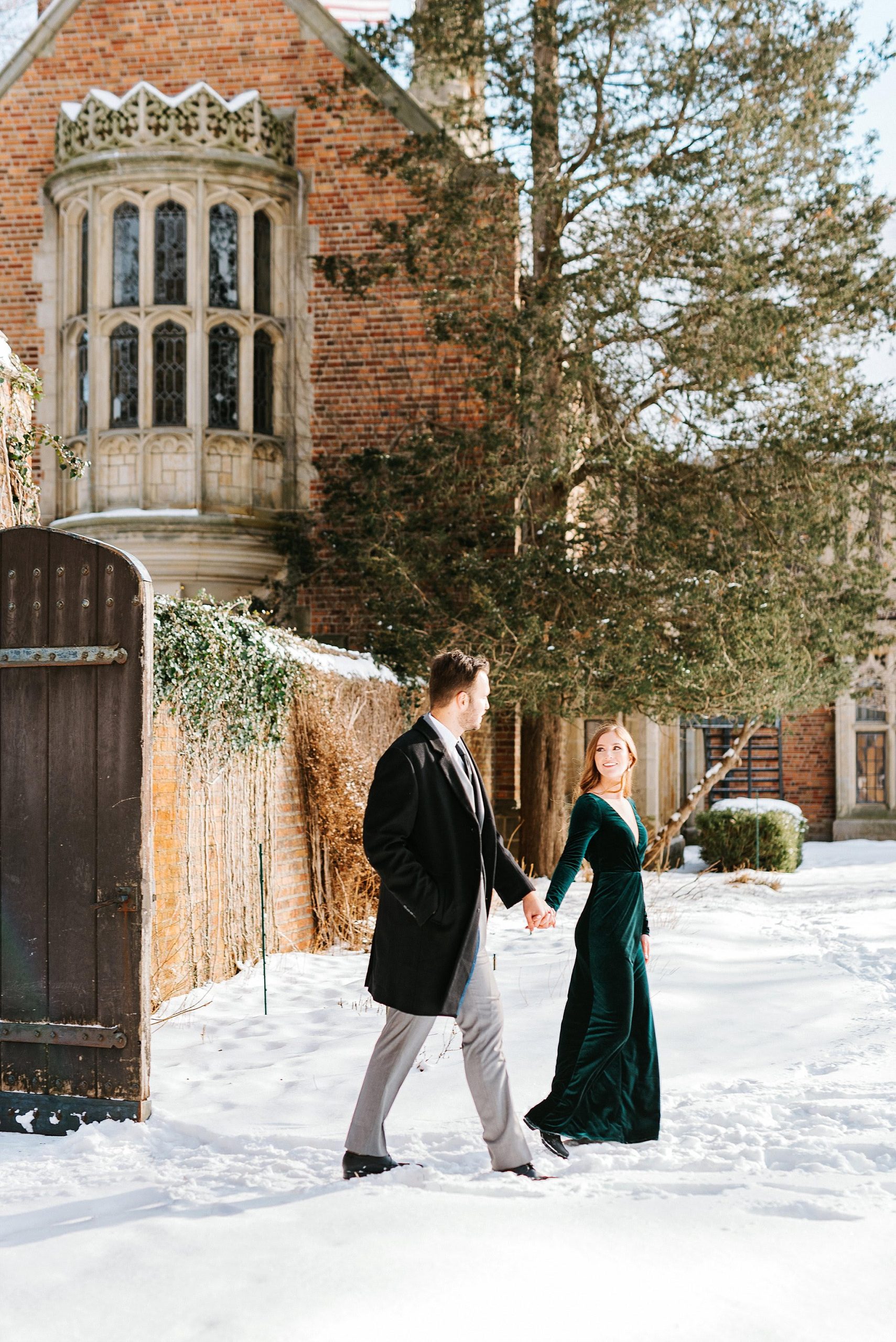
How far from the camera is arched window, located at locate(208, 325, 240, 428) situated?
1421cm

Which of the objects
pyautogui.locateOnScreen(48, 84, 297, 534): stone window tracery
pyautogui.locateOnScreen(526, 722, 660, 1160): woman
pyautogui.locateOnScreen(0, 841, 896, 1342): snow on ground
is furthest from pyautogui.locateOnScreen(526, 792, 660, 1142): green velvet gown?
pyautogui.locateOnScreen(48, 84, 297, 534): stone window tracery

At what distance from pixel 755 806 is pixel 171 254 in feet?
32.0

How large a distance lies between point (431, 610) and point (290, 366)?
149 inches

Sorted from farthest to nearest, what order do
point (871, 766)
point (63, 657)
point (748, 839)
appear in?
point (871, 766)
point (748, 839)
point (63, 657)

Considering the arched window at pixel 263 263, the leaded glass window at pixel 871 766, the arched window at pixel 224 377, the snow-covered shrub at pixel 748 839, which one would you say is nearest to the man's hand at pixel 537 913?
the arched window at pixel 224 377

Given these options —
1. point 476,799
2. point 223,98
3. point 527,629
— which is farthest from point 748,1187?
point 223,98

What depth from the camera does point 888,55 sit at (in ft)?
41.3

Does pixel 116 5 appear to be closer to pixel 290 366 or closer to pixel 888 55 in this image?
pixel 290 366

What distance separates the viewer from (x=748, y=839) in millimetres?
16984

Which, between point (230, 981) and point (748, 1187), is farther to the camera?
point (230, 981)

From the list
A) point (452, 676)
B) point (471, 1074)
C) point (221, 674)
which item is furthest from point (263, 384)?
point (471, 1074)

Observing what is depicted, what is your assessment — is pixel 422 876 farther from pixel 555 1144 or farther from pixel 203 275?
pixel 203 275

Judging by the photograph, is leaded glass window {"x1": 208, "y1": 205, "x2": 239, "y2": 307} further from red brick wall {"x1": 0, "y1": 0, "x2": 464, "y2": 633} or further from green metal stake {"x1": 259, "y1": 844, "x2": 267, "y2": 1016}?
green metal stake {"x1": 259, "y1": 844, "x2": 267, "y2": 1016}

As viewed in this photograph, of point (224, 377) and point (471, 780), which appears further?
point (224, 377)
